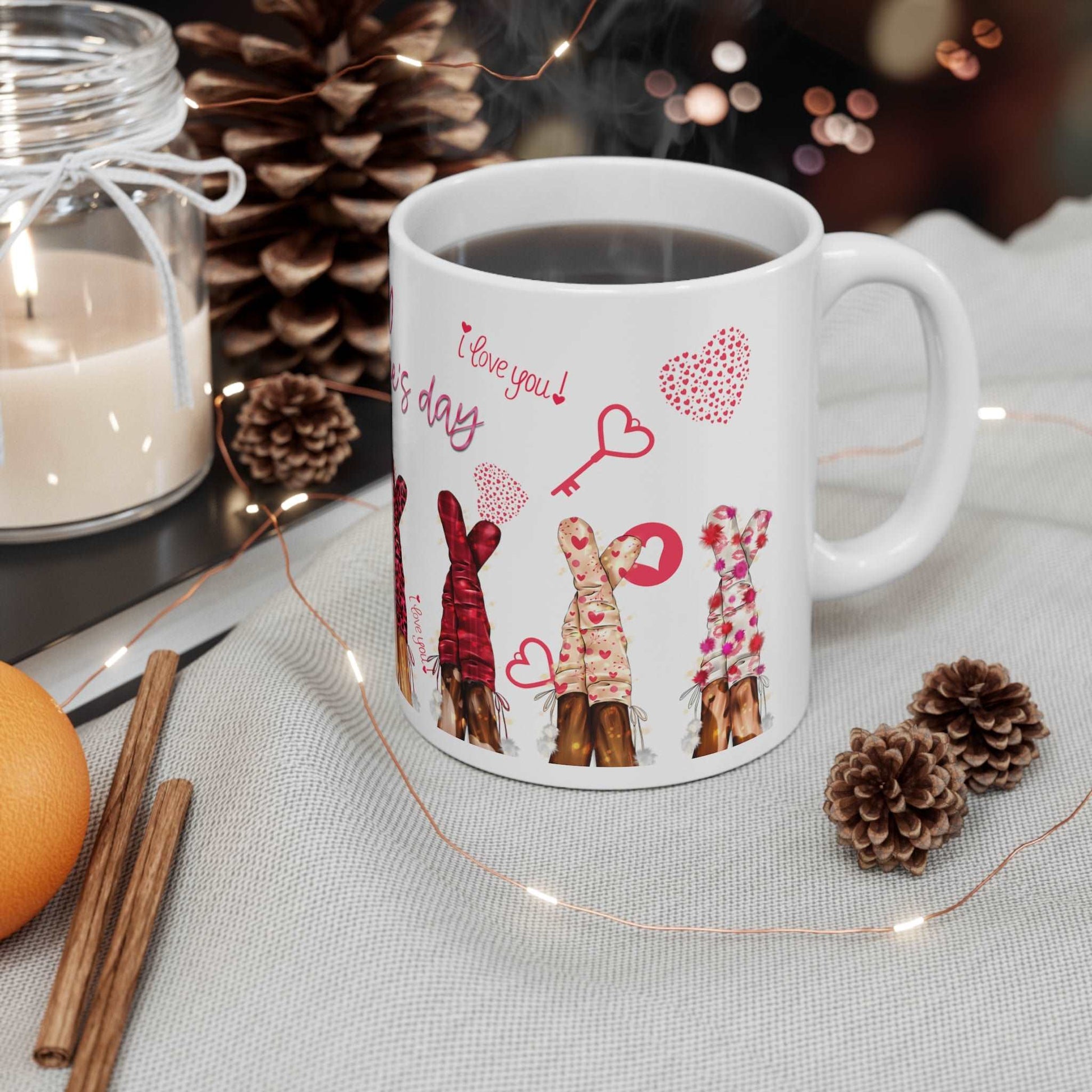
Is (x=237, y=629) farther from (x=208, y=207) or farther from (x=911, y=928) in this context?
(x=911, y=928)

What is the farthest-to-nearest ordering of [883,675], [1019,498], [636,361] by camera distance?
[1019,498]
[883,675]
[636,361]

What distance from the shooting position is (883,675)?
2.10 feet

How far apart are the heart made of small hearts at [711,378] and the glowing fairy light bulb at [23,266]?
39cm

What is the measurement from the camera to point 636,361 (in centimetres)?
48

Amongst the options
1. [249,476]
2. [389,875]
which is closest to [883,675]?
[389,875]

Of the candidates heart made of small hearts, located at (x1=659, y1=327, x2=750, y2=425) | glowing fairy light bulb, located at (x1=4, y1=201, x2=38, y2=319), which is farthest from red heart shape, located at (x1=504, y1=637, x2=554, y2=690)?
glowing fairy light bulb, located at (x1=4, y1=201, x2=38, y2=319)

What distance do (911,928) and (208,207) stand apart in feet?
1.68

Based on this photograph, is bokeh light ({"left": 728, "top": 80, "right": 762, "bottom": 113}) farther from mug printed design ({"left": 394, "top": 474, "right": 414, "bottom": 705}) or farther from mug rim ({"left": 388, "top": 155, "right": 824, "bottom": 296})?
mug printed design ({"left": 394, "top": 474, "right": 414, "bottom": 705})

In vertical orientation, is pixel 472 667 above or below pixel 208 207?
below

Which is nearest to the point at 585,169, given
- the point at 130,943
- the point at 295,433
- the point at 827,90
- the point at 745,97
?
the point at 295,433

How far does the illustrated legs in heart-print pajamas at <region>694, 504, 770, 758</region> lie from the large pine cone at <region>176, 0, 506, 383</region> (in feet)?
1.36

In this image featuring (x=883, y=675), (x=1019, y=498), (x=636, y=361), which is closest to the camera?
(x=636, y=361)

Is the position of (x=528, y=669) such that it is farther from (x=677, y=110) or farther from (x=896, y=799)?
(x=677, y=110)

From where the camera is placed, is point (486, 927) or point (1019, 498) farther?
point (1019, 498)
